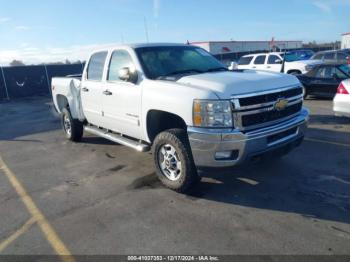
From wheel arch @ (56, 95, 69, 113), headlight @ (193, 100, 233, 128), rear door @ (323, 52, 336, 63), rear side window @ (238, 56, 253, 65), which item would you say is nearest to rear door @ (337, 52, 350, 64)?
rear door @ (323, 52, 336, 63)

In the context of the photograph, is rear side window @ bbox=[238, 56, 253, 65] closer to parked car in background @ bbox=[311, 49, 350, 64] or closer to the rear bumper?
parked car in background @ bbox=[311, 49, 350, 64]

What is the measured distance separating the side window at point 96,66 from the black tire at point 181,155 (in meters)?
2.20

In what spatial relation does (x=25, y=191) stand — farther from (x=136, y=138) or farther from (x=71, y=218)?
(x=136, y=138)

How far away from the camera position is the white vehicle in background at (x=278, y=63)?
15875 mm

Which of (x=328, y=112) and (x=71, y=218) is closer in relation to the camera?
(x=71, y=218)

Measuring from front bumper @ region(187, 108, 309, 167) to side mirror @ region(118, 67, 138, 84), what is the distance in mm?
1374

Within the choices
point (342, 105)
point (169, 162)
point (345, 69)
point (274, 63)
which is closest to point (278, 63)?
point (274, 63)

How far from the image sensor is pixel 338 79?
36.8ft

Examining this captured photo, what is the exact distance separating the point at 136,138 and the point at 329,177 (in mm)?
2946

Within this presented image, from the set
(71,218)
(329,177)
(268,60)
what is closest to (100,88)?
(71,218)

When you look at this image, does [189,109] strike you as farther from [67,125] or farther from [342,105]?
[67,125]

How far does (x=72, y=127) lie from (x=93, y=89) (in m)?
1.80

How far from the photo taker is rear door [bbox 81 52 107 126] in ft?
20.2

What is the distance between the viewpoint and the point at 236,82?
4188mm
